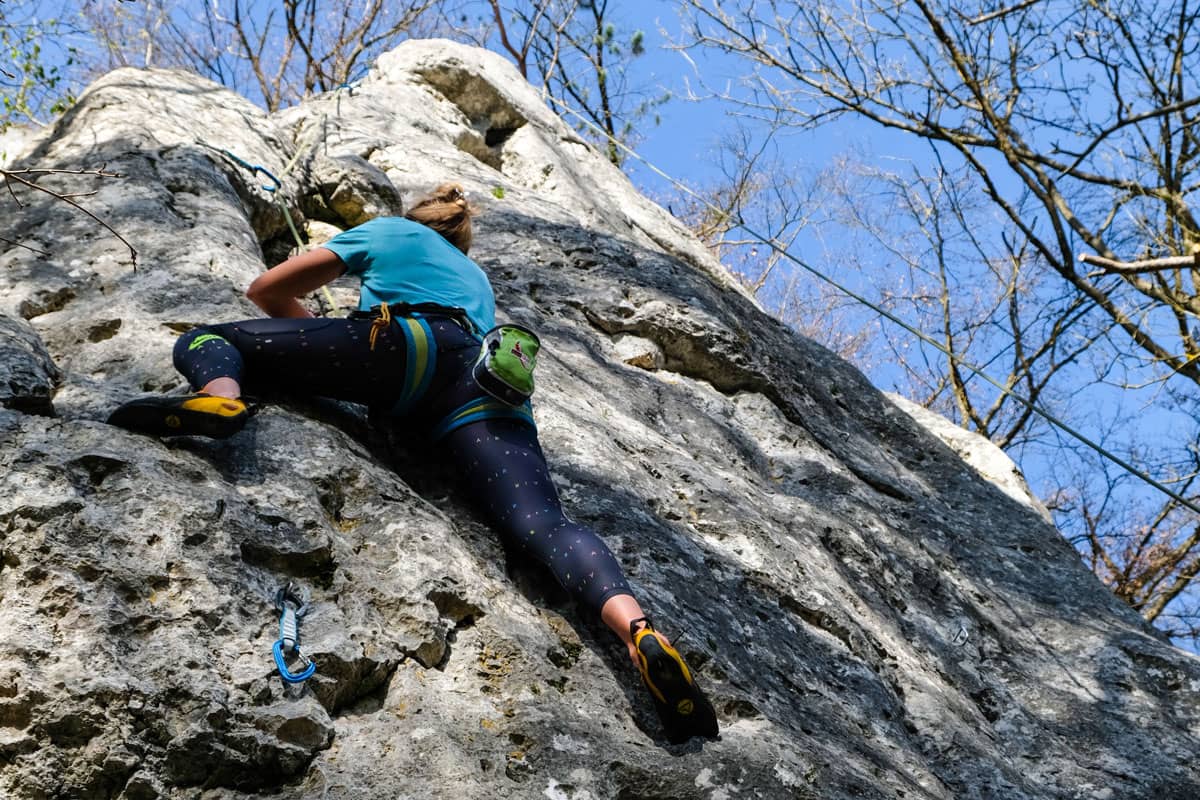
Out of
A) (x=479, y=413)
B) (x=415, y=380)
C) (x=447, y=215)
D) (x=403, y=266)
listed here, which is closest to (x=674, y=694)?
(x=479, y=413)

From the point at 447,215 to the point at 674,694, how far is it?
6.35ft

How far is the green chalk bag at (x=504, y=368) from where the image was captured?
10.2ft

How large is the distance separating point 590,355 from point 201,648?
336 centimetres

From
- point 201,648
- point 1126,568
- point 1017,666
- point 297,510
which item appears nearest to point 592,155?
point 1017,666

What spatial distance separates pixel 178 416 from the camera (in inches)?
109

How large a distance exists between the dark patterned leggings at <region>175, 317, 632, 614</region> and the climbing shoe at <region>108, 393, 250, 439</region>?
200 millimetres

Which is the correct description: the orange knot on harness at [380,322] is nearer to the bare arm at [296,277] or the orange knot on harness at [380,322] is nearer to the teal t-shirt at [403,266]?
the teal t-shirt at [403,266]

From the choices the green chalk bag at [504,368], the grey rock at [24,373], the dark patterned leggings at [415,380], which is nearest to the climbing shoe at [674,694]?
the dark patterned leggings at [415,380]

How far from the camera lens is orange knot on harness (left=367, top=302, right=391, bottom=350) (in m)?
3.22

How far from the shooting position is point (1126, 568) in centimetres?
1332

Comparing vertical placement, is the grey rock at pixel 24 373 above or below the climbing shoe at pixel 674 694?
below

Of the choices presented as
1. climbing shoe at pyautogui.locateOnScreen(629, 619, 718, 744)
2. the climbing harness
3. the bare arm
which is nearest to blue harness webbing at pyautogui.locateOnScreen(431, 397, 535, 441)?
the bare arm

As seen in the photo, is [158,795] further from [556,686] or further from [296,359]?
[296,359]

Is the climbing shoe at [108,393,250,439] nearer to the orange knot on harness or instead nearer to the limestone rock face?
the limestone rock face
